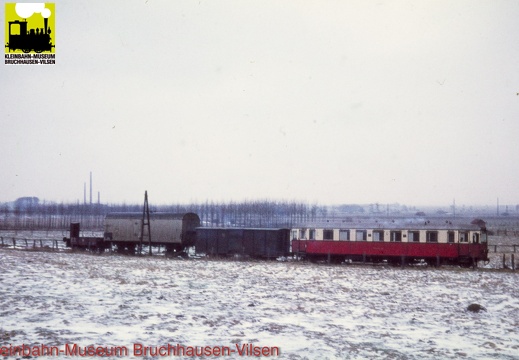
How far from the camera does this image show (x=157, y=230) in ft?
129

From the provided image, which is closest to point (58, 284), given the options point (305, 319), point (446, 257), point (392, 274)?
point (305, 319)

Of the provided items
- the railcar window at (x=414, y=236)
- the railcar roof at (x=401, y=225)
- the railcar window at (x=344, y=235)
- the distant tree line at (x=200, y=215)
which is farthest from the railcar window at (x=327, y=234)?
the distant tree line at (x=200, y=215)

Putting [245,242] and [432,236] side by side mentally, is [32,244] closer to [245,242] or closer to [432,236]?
[245,242]

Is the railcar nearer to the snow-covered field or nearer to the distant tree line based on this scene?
the snow-covered field

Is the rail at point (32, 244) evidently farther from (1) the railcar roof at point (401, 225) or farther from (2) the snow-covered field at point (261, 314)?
(1) the railcar roof at point (401, 225)

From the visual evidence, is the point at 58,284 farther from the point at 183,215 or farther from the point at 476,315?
the point at 183,215

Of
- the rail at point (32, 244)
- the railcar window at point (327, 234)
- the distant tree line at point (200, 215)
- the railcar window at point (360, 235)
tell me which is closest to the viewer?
the railcar window at point (360, 235)

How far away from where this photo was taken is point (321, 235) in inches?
1291

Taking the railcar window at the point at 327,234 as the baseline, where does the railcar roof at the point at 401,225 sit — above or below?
above

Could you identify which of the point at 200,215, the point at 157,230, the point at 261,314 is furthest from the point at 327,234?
the point at 200,215

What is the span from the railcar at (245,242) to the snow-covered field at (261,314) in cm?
1056

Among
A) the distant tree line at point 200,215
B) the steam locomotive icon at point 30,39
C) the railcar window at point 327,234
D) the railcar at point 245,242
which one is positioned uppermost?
the steam locomotive icon at point 30,39

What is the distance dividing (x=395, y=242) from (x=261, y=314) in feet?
61.7

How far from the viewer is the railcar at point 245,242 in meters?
33.9
